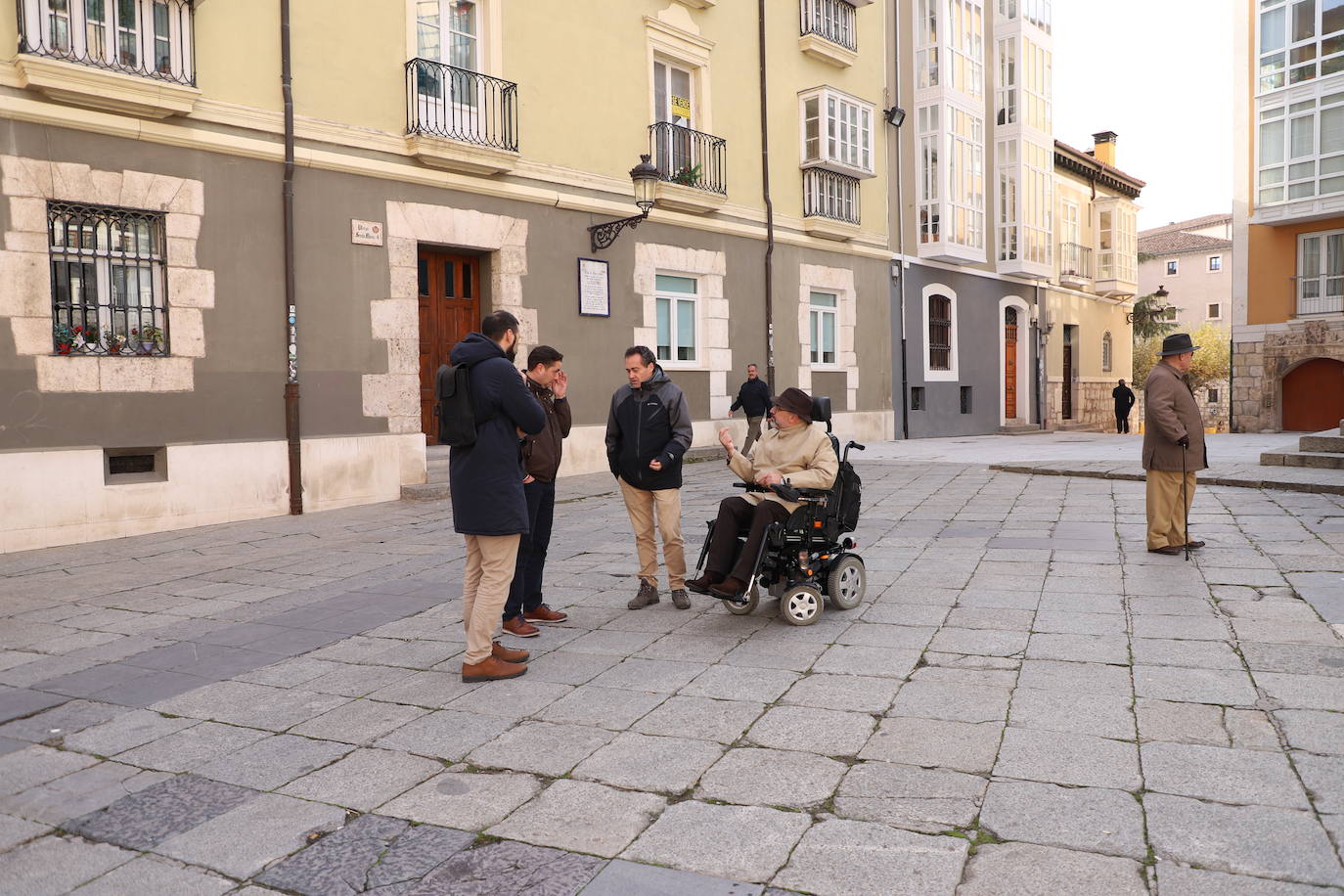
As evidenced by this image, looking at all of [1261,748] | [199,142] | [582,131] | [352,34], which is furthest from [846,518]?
[582,131]

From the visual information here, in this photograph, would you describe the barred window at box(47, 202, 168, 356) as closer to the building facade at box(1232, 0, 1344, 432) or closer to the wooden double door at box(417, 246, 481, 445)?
the wooden double door at box(417, 246, 481, 445)

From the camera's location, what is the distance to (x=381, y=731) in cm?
404

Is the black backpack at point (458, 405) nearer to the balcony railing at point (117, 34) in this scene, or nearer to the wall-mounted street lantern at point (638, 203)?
the balcony railing at point (117, 34)

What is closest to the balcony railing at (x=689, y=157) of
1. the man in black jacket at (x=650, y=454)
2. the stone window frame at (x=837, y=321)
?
the stone window frame at (x=837, y=321)

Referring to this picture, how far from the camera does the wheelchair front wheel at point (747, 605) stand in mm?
5559

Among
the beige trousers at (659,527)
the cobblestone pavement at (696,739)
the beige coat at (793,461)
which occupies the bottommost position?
the cobblestone pavement at (696,739)

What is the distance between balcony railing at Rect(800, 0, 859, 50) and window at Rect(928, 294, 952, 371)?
602 cm

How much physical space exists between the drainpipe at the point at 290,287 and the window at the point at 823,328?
10335 millimetres

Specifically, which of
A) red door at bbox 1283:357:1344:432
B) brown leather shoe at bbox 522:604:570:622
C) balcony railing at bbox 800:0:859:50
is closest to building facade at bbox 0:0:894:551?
balcony railing at bbox 800:0:859:50

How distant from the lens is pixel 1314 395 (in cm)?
2456

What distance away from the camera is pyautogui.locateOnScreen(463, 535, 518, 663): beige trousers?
4.67 metres

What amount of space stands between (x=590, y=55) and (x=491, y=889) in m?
13.3

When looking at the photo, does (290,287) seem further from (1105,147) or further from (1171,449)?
(1105,147)

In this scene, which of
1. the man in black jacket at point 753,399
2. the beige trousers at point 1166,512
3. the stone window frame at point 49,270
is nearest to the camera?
the beige trousers at point 1166,512
